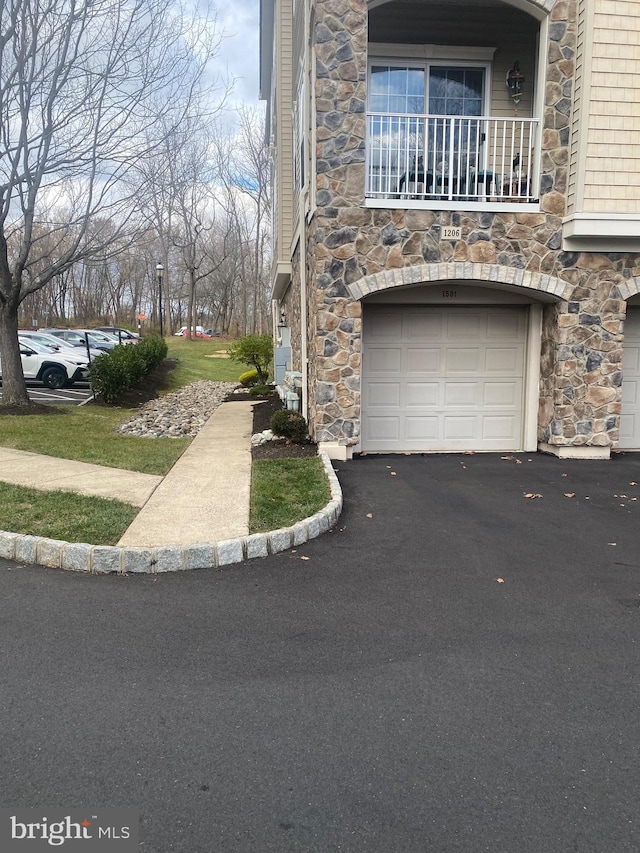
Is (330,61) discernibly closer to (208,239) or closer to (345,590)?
(345,590)

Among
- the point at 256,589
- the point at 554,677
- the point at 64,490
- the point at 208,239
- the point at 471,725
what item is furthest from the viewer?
the point at 208,239

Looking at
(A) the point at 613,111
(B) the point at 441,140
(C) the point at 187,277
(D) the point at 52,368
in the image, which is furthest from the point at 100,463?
(C) the point at 187,277

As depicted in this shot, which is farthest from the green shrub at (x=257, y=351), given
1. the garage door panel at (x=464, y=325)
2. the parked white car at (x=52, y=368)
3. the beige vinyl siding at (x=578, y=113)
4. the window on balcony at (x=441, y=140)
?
the beige vinyl siding at (x=578, y=113)

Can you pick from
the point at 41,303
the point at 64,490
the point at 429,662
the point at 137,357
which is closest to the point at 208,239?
the point at 41,303

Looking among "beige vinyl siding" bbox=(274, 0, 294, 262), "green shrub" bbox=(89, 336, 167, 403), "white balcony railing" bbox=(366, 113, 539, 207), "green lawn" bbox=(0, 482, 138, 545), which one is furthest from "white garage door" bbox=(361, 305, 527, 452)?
"green shrub" bbox=(89, 336, 167, 403)

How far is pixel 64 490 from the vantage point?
6930 millimetres

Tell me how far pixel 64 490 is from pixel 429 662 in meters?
4.83

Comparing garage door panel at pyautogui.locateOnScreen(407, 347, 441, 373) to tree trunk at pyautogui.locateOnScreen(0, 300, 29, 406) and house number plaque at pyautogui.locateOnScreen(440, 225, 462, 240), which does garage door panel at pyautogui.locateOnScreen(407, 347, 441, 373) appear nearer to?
house number plaque at pyautogui.locateOnScreen(440, 225, 462, 240)

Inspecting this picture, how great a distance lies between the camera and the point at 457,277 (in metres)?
8.95

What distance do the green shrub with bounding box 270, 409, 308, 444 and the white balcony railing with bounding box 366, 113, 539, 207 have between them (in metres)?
3.47

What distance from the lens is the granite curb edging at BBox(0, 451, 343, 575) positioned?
500 cm

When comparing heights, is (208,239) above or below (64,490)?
above

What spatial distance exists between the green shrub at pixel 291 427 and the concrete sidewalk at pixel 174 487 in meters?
0.59

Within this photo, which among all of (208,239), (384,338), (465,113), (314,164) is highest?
(208,239)
